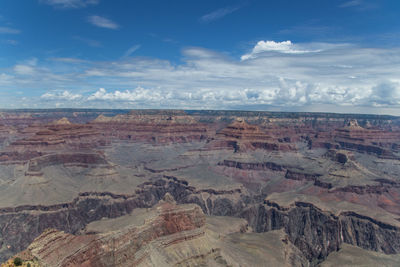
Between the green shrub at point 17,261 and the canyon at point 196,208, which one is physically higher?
the green shrub at point 17,261

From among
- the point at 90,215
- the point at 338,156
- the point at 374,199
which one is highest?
the point at 338,156

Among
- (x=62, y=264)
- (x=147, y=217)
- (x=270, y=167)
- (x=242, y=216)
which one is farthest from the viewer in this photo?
(x=270, y=167)

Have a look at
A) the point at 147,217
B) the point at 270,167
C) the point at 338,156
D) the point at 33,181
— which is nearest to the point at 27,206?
the point at 33,181

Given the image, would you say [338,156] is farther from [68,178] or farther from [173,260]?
[68,178]

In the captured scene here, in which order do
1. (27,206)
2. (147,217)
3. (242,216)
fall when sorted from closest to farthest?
1. (147,217)
2. (27,206)
3. (242,216)

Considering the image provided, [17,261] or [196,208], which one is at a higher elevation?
[17,261]

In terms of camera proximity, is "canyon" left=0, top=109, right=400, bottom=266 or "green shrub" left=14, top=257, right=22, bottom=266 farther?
"canyon" left=0, top=109, right=400, bottom=266

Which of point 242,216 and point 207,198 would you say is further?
point 207,198

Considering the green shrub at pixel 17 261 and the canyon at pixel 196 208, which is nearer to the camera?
the green shrub at pixel 17 261
